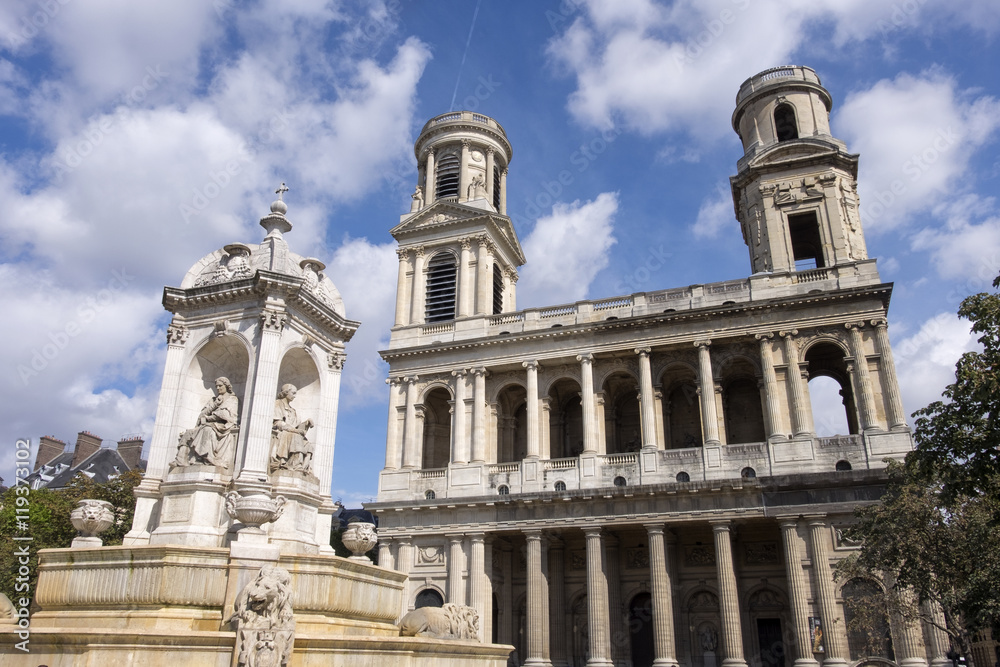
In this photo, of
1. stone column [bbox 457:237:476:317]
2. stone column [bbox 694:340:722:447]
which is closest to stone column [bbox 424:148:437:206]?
stone column [bbox 457:237:476:317]

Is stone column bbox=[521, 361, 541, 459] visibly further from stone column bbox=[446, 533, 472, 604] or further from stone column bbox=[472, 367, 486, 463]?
stone column bbox=[446, 533, 472, 604]

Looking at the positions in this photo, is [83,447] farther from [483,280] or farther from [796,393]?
[796,393]

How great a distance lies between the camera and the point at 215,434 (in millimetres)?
11930

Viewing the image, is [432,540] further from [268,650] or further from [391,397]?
[268,650]

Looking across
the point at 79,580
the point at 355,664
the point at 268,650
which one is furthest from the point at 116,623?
the point at 355,664

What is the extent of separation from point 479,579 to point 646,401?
10.7 m

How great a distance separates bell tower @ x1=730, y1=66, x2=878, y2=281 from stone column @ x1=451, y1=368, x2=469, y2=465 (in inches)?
609

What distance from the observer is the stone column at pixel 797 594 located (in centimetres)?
2714

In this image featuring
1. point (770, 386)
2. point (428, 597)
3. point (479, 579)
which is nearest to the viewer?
point (770, 386)

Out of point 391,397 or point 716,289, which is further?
point 391,397

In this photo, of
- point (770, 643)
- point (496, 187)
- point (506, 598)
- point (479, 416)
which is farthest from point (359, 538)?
point (496, 187)

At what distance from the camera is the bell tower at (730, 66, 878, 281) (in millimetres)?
34656

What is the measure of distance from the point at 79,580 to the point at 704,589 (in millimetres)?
28078

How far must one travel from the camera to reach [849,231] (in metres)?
34.4
